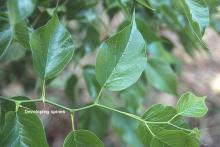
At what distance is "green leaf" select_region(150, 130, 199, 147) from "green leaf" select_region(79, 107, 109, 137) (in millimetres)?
459

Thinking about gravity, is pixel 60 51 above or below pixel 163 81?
above

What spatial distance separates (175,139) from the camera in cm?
50

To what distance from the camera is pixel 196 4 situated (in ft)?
1.72

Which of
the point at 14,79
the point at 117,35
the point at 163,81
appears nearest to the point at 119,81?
the point at 117,35

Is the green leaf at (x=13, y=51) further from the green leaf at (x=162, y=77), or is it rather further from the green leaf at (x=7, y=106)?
the green leaf at (x=162, y=77)

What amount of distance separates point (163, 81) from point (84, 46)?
171mm

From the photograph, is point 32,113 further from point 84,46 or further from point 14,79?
point 14,79

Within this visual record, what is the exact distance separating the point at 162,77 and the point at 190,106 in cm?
34

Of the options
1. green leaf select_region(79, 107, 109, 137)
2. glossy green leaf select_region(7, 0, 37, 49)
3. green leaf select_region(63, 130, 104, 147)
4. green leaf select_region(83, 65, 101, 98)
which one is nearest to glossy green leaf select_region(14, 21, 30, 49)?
glossy green leaf select_region(7, 0, 37, 49)

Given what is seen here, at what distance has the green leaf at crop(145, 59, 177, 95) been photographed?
872 mm

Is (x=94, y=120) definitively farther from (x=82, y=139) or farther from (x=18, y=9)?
(x=18, y=9)

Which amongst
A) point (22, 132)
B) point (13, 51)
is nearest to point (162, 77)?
point (13, 51)

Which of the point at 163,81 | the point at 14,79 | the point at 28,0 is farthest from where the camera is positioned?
the point at 14,79

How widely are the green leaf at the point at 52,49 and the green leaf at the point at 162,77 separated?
366mm
